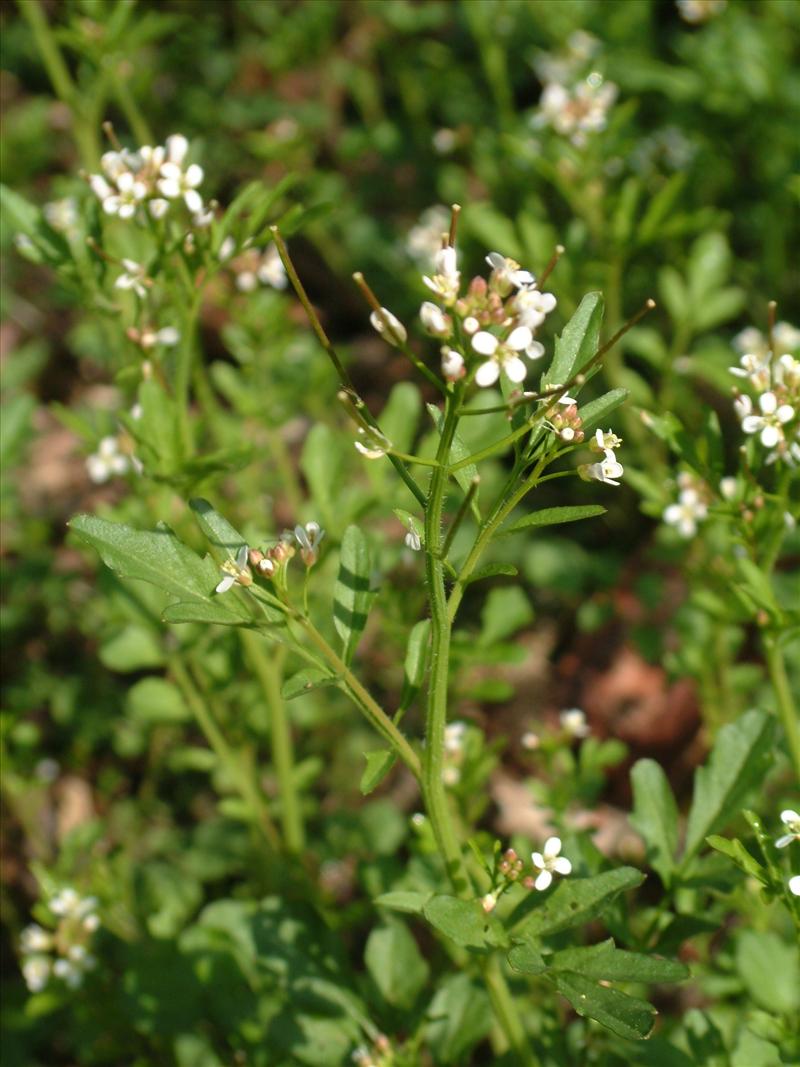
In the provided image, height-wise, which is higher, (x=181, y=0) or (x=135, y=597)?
(x=181, y=0)

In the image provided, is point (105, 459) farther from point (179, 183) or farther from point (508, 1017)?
point (508, 1017)

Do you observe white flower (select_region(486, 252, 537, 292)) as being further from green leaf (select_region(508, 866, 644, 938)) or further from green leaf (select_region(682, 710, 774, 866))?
green leaf (select_region(682, 710, 774, 866))

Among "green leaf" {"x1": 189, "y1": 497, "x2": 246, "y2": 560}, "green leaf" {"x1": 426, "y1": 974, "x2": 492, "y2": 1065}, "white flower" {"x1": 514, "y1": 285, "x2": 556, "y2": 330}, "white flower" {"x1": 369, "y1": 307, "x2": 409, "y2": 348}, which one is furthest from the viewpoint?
"green leaf" {"x1": 426, "y1": 974, "x2": 492, "y2": 1065}

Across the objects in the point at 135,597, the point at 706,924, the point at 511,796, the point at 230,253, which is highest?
the point at 230,253

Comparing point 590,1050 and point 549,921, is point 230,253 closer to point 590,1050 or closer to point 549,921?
point 549,921

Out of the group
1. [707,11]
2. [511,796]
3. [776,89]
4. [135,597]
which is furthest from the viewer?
[707,11]

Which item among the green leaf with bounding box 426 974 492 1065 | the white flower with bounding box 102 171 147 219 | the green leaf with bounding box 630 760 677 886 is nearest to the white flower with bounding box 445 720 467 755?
the green leaf with bounding box 426 974 492 1065

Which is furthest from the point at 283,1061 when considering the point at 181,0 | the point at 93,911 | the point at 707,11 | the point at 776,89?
the point at 181,0
